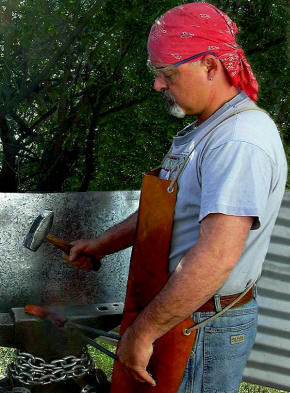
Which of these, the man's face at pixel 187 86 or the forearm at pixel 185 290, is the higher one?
→ the man's face at pixel 187 86

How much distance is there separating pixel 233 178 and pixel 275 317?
2345mm

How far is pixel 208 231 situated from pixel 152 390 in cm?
65

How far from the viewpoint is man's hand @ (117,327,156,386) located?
1.83 metres

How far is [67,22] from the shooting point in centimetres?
440

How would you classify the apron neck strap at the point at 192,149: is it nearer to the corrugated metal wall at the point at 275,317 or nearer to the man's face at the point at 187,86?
the man's face at the point at 187,86

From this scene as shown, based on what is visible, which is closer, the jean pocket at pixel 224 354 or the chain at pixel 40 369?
the jean pocket at pixel 224 354

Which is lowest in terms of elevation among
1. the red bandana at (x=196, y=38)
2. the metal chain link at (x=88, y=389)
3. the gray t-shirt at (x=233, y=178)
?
the metal chain link at (x=88, y=389)

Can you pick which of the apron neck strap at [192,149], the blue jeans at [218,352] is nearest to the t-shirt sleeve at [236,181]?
the apron neck strap at [192,149]

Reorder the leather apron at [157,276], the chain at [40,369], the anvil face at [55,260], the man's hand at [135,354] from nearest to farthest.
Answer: the man's hand at [135,354] → the leather apron at [157,276] → the chain at [40,369] → the anvil face at [55,260]

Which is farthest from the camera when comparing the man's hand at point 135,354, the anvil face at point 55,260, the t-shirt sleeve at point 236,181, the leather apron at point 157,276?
the anvil face at point 55,260

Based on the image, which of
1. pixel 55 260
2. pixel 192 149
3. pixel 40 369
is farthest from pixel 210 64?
pixel 55 260

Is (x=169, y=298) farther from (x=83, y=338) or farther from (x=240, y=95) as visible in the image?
(x=240, y=95)

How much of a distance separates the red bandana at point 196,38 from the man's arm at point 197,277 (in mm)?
507

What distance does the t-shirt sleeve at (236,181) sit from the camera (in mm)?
1705
